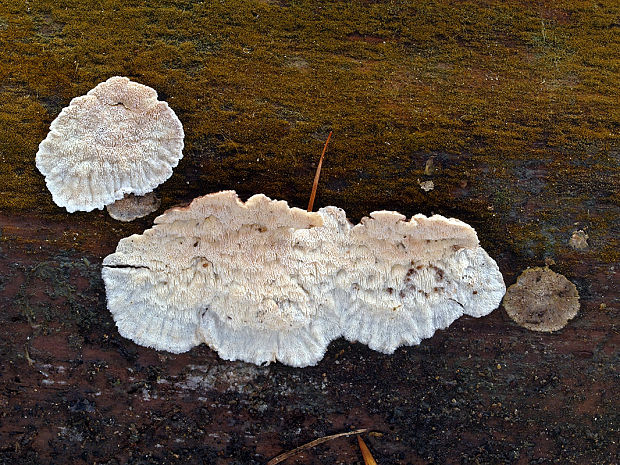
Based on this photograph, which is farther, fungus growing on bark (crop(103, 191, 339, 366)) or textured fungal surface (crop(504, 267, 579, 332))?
textured fungal surface (crop(504, 267, 579, 332))

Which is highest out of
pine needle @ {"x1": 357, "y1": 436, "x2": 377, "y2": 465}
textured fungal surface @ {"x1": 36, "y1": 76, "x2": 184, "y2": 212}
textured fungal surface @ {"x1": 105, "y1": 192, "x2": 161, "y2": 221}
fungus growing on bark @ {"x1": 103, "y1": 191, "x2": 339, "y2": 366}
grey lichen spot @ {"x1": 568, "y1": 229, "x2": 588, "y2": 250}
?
textured fungal surface @ {"x1": 36, "y1": 76, "x2": 184, "y2": 212}

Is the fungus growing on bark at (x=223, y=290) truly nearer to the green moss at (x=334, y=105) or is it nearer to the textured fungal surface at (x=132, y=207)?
the textured fungal surface at (x=132, y=207)

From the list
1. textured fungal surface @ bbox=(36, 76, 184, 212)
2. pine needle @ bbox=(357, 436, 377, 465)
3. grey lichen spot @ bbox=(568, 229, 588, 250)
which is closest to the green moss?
grey lichen spot @ bbox=(568, 229, 588, 250)

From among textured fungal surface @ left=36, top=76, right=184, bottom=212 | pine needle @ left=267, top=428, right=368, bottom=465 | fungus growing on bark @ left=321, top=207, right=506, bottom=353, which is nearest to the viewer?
textured fungal surface @ left=36, top=76, right=184, bottom=212

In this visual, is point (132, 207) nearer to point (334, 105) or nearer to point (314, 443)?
point (334, 105)

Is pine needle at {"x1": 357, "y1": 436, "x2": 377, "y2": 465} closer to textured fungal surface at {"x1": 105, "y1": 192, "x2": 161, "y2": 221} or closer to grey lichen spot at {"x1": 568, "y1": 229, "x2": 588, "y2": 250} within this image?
grey lichen spot at {"x1": 568, "y1": 229, "x2": 588, "y2": 250}

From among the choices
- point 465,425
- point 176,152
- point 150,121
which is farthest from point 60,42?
point 465,425

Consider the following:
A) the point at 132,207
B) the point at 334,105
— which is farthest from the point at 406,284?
the point at 132,207

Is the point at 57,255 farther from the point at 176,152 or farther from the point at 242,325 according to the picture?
the point at 242,325
